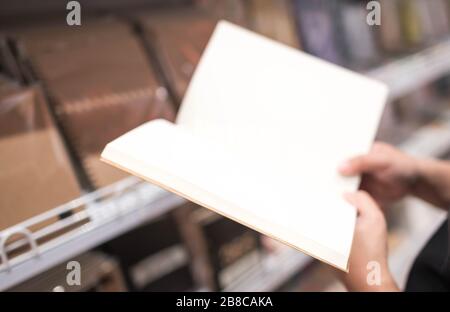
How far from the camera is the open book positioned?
0.46 m

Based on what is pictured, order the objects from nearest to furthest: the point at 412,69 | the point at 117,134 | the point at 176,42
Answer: the point at 117,134
the point at 176,42
the point at 412,69

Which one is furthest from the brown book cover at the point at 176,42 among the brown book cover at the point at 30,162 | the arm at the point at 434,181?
the arm at the point at 434,181

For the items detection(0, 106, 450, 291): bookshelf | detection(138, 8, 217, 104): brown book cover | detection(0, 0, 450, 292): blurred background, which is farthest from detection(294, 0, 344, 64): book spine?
detection(0, 106, 450, 291): bookshelf

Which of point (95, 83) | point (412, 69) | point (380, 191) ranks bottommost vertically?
point (380, 191)

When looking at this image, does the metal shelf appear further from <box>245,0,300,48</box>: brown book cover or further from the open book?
<box>245,0,300,48</box>: brown book cover

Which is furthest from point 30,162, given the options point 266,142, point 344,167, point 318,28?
point 318,28

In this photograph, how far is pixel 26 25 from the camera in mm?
855

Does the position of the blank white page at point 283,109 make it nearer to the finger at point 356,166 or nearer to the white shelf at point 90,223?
the finger at point 356,166

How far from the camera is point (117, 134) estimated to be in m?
0.80

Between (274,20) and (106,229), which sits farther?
(274,20)

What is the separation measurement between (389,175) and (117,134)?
562 millimetres

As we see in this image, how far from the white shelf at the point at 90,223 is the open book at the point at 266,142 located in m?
0.20

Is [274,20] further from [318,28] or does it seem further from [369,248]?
[369,248]
